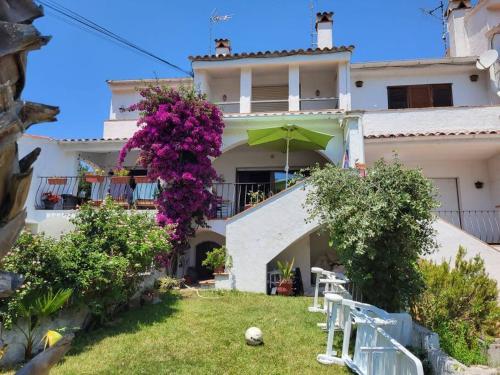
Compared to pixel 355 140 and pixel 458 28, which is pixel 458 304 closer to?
pixel 355 140

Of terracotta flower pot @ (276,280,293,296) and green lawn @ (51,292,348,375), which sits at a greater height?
terracotta flower pot @ (276,280,293,296)

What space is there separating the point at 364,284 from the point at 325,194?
5.53ft

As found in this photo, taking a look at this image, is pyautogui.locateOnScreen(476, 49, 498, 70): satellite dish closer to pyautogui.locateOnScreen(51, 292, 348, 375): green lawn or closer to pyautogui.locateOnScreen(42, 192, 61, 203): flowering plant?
pyautogui.locateOnScreen(51, 292, 348, 375): green lawn

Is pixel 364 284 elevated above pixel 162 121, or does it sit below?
below

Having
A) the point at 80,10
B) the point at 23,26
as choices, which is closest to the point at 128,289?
the point at 23,26

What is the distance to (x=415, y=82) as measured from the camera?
15.6m

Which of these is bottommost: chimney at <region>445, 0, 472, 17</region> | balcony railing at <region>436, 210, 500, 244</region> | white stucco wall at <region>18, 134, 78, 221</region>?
balcony railing at <region>436, 210, 500, 244</region>

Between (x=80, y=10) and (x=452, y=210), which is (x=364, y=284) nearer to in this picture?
(x=452, y=210)

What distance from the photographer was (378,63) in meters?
15.7

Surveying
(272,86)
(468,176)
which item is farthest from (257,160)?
(468,176)

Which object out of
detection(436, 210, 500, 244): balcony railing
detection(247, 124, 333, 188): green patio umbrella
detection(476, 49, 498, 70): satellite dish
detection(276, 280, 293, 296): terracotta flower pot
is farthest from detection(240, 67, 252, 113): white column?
detection(476, 49, 498, 70): satellite dish

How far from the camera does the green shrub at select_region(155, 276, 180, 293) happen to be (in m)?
10.1

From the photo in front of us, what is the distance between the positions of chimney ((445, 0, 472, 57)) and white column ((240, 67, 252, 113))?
10.0 meters

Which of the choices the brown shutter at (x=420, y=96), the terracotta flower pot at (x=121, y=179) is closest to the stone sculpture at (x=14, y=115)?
the terracotta flower pot at (x=121, y=179)
